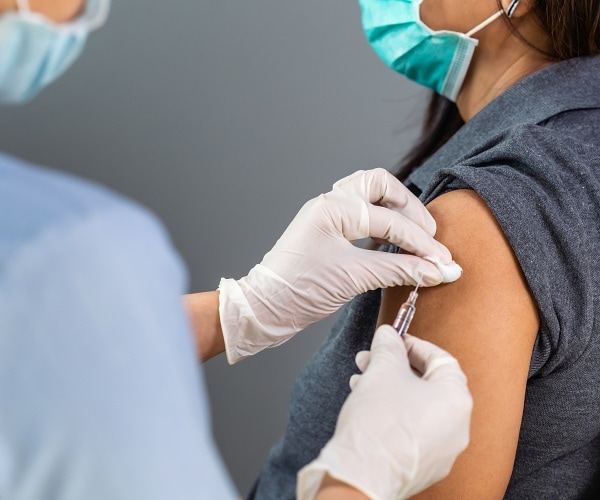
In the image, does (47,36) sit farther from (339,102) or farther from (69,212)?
(339,102)

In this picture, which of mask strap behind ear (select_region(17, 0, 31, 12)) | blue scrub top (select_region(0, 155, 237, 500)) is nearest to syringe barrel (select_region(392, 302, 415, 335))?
blue scrub top (select_region(0, 155, 237, 500))

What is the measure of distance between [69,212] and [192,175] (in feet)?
5.04

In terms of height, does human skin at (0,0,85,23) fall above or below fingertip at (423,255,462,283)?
above

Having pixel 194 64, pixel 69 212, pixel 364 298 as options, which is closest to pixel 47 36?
pixel 69 212

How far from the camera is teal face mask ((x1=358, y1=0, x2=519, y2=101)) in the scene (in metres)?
1.27

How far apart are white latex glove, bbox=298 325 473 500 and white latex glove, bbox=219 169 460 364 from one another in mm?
187

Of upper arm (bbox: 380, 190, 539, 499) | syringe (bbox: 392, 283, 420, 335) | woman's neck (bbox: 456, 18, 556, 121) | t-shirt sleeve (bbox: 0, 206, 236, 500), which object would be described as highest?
t-shirt sleeve (bbox: 0, 206, 236, 500)

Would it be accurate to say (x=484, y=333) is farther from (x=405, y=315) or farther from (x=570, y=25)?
(x=570, y=25)

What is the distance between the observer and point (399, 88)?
6.84ft

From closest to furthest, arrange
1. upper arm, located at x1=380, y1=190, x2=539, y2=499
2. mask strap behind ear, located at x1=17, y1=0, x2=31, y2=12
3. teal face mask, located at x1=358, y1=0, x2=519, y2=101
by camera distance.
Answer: mask strap behind ear, located at x1=17, y1=0, x2=31, y2=12, upper arm, located at x1=380, y1=190, x2=539, y2=499, teal face mask, located at x1=358, y1=0, x2=519, y2=101

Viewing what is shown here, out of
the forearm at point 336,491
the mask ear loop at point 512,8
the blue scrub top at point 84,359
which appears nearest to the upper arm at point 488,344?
the forearm at point 336,491

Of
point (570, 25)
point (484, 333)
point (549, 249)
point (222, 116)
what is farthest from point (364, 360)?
point (222, 116)

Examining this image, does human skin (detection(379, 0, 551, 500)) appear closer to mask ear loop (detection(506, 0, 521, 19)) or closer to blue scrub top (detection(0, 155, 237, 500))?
mask ear loop (detection(506, 0, 521, 19))

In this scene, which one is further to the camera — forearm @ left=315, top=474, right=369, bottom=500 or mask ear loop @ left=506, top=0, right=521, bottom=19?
mask ear loop @ left=506, top=0, right=521, bottom=19
